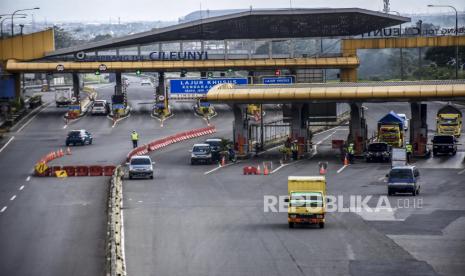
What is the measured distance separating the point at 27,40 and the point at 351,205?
262 feet

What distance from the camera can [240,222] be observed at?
5447 cm

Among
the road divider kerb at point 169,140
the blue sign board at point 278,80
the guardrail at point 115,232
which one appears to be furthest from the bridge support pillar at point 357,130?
the guardrail at point 115,232

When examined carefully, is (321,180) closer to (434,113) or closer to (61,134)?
(61,134)

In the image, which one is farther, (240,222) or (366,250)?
(240,222)

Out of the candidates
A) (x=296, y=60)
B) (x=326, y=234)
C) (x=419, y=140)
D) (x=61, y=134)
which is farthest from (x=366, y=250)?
(x=296, y=60)

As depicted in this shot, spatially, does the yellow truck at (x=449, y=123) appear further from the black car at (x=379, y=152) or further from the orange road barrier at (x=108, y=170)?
the orange road barrier at (x=108, y=170)

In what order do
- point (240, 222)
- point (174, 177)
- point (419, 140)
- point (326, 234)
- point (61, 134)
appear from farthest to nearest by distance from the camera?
point (61, 134) → point (419, 140) → point (174, 177) → point (240, 222) → point (326, 234)

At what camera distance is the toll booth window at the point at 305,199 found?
170 ft

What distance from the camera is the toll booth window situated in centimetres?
5191

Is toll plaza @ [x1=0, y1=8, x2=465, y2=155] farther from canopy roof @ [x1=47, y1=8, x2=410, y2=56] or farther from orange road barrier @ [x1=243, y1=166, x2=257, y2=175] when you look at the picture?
orange road barrier @ [x1=243, y1=166, x2=257, y2=175]

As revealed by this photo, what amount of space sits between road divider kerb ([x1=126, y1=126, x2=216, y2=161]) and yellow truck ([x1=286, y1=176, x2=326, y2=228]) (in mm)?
35500

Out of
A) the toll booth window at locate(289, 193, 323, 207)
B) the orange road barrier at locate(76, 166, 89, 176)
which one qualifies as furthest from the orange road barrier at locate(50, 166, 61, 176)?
the toll booth window at locate(289, 193, 323, 207)

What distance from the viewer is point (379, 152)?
85188 millimetres

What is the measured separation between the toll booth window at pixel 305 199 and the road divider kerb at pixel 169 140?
35.9 meters
